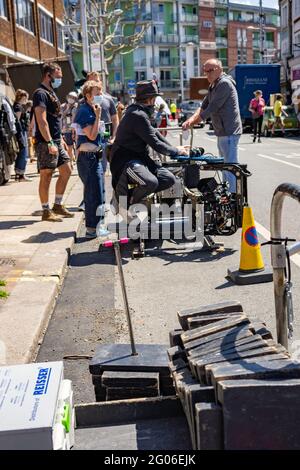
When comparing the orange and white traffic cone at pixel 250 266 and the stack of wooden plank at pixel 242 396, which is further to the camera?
the orange and white traffic cone at pixel 250 266

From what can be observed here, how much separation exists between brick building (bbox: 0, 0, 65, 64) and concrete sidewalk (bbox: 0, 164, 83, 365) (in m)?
15.3

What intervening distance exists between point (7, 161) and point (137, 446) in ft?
36.6

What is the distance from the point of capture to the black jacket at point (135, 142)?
7.48m

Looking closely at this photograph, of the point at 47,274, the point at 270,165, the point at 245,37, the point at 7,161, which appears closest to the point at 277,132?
the point at 270,165

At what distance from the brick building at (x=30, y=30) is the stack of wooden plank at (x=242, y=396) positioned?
22.5 metres

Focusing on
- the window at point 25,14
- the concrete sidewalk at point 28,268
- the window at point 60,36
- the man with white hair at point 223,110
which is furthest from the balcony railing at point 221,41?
the man with white hair at point 223,110

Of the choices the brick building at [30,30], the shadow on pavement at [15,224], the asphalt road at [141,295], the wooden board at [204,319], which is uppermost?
the brick building at [30,30]

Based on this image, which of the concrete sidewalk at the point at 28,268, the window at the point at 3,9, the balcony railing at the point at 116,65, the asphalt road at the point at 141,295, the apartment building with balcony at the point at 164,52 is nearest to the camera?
the concrete sidewalk at the point at 28,268

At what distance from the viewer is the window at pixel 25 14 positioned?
87.5ft

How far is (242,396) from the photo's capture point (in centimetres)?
251

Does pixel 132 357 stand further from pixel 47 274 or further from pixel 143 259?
pixel 143 259

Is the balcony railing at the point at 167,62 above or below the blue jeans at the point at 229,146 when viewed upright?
above

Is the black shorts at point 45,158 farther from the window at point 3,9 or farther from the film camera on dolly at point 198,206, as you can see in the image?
the window at point 3,9

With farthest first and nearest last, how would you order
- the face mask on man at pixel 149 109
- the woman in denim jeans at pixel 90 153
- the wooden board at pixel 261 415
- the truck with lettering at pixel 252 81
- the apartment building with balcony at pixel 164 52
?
the apartment building with balcony at pixel 164 52
the truck with lettering at pixel 252 81
the woman in denim jeans at pixel 90 153
the face mask on man at pixel 149 109
the wooden board at pixel 261 415
